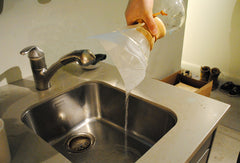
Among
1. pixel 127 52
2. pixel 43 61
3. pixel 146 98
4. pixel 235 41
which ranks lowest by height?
pixel 235 41

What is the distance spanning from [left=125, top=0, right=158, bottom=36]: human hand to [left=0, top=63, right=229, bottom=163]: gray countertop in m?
0.31

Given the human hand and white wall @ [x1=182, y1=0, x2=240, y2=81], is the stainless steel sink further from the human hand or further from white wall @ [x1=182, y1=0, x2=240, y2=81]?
white wall @ [x1=182, y1=0, x2=240, y2=81]

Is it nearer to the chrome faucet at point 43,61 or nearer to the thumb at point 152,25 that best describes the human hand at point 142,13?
the thumb at point 152,25

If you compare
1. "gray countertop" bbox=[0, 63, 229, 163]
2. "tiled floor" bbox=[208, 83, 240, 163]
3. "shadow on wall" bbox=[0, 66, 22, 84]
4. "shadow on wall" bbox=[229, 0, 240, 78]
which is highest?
"shadow on wall" bbox=[0, 66, 22, 84]

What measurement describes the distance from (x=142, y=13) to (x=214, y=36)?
2.58 m

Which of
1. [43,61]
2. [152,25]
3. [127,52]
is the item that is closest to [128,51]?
[127,52]

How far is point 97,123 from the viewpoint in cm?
101

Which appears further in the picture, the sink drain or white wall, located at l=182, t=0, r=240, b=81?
white wall, located at l=182, t=0, r=240, b=81

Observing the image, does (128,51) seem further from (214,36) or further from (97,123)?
(214,36)

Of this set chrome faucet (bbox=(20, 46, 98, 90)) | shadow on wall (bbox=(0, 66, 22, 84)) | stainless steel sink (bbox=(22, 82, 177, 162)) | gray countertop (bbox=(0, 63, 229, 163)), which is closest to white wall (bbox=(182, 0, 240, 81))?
gray countertop (bbox=(0, 63, 229, 163))

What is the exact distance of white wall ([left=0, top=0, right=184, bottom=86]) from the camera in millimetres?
855

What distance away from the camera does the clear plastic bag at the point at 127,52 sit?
22.9 inches

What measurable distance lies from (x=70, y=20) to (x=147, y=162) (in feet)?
2.66

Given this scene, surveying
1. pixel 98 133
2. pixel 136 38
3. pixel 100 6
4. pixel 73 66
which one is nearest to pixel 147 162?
pixel 136 38
